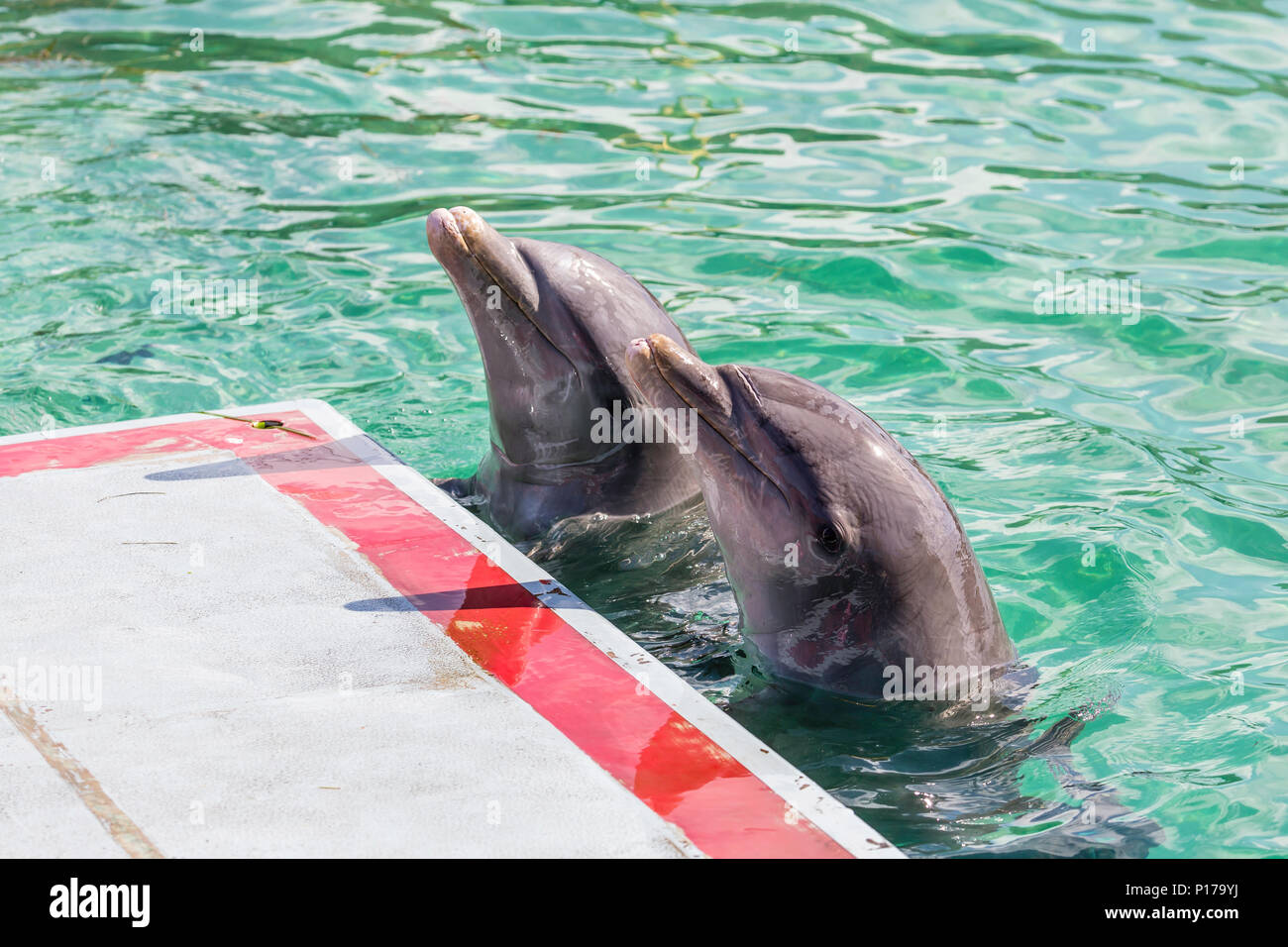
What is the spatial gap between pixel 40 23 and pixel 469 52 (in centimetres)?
364

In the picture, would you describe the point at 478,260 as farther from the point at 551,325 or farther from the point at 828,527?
the point at 828,527

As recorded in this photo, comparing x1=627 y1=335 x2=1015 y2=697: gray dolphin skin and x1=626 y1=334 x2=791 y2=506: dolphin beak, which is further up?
x1=626 y1=334 x2=791 y2=506: dolphin beak

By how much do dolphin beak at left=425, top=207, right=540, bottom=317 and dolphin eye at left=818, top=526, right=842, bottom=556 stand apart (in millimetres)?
1323

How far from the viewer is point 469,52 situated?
11.2 meters

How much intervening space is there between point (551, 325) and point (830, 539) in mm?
1294

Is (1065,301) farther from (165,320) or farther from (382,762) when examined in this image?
(382,762)

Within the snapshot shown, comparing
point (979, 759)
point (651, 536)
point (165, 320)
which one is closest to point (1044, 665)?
point (979, 759)

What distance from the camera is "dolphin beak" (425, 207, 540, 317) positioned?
432 centimetres

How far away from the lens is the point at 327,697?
3.27 m

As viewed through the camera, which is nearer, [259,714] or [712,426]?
[259,714]

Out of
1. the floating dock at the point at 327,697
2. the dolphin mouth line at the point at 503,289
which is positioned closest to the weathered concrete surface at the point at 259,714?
the floating dock at the point at 327,697

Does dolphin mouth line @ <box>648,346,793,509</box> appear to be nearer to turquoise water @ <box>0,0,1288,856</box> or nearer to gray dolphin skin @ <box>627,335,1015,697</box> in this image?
gray dolphin skin @ <box>627,335,1015,697</box>

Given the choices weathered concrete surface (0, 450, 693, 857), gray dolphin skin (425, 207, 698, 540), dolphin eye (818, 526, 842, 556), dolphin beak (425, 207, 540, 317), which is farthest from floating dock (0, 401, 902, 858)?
dolphin beak (425, 207, 540, 317)

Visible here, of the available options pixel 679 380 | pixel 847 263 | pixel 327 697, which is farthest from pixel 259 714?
pixel 847 263
